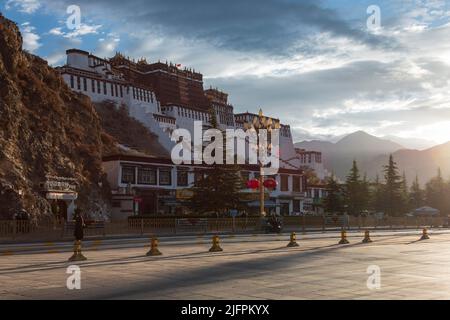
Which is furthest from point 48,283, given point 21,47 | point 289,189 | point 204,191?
point 289,189

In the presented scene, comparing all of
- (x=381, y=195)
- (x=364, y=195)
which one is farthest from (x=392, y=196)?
(x=364, y=195)

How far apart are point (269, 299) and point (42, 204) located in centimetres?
3935

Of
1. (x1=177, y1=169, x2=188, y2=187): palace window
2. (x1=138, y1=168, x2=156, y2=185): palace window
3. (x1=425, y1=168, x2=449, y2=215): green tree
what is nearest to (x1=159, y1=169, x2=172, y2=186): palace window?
(x1=138, y1=168, x2=156, y2=185): palace window

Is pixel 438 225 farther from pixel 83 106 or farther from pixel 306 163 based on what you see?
pixel 306 163

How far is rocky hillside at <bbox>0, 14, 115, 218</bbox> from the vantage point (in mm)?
44875

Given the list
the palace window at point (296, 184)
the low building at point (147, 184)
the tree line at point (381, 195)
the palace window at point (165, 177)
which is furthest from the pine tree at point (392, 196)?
the palace window at point (165, 177)

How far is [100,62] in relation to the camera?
→ 104 meters

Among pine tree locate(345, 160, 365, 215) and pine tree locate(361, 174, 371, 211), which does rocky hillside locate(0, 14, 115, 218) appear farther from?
pine tree locate(361, 174, 371, 211)

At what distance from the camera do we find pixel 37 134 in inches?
2034

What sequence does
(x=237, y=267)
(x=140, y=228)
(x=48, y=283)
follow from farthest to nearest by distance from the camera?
1. (x=140, y=228)
2. (x=237, y=267)
3. (x=48, y=283)

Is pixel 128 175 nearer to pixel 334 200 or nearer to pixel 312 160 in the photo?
pixel 334 200

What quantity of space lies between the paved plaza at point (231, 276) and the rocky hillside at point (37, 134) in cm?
2583

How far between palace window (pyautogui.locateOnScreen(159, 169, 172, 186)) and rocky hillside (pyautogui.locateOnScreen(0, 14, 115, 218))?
25.1 ft

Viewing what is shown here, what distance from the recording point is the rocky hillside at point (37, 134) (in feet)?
147
